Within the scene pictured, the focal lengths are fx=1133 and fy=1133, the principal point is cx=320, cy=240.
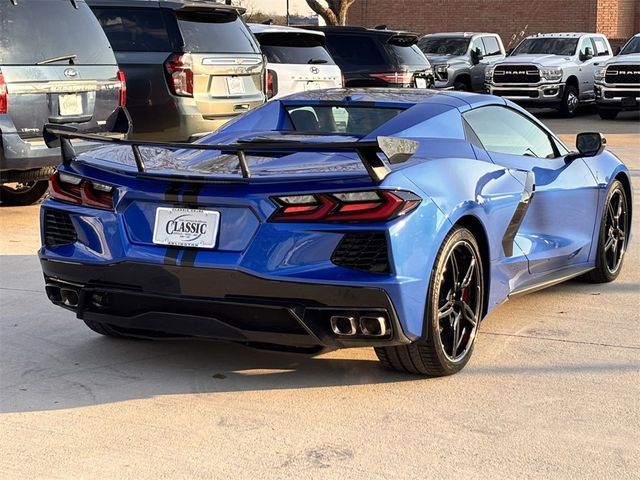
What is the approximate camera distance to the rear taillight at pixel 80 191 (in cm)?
524

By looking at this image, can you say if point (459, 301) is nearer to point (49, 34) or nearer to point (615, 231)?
point (615, 231)

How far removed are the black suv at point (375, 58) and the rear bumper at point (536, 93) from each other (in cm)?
634

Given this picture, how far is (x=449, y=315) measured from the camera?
535 cm

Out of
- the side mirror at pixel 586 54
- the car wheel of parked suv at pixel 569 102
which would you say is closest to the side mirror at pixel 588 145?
the car wheel of parked suv at pixel 569 102

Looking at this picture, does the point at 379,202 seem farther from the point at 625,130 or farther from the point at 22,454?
the point at 625,130

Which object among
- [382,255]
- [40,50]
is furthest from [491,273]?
[40,50]

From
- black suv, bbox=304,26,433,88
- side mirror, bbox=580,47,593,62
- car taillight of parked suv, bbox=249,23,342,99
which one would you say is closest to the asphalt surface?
car taillight of parked suv, bbox=249,23,342,99

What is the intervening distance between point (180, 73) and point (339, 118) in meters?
5.30

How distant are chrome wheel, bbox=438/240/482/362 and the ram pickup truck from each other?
1884cm

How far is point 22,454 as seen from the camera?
439 cm

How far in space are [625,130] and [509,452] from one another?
59.3 feet

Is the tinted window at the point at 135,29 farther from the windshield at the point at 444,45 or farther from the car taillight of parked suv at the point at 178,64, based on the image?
the windshield at the point at 444,45

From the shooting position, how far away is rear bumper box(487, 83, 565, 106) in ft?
81.4

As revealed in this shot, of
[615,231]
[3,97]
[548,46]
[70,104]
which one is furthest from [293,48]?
[548,46]
